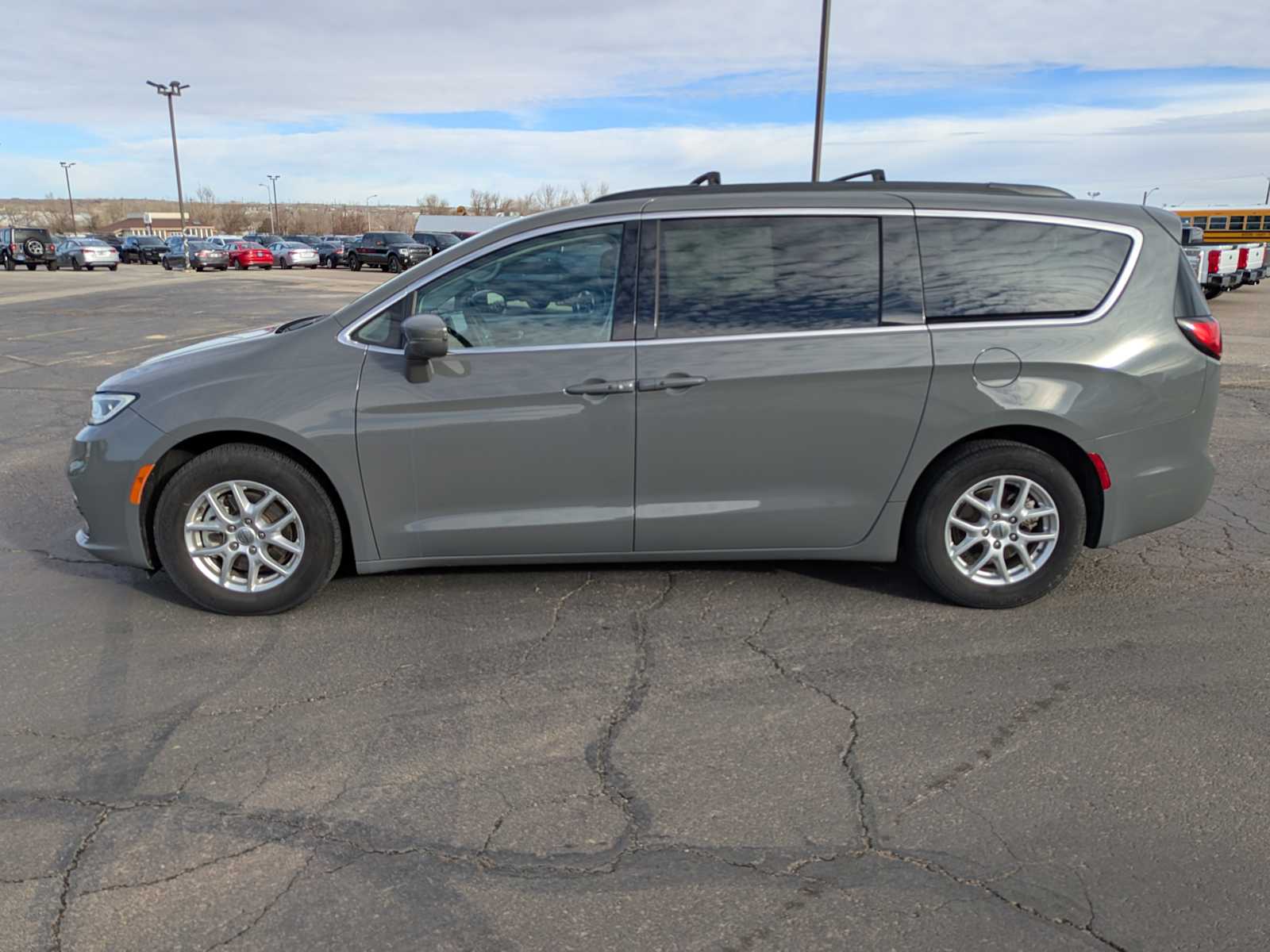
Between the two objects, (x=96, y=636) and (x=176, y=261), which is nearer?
(x=96, y=636)

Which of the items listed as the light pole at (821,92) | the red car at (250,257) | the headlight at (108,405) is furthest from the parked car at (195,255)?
the headlight at (108,405)

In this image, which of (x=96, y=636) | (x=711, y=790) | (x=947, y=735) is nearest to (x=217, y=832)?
(x=711, y=790)

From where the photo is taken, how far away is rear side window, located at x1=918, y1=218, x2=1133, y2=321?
4.41 metres

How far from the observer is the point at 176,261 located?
154 ft

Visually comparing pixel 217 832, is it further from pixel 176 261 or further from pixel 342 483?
pixel 176 261

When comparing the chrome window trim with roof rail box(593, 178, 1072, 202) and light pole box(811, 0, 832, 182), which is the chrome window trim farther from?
light pole box(811, 0, 832, 182)

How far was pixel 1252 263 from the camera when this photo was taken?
989 inches

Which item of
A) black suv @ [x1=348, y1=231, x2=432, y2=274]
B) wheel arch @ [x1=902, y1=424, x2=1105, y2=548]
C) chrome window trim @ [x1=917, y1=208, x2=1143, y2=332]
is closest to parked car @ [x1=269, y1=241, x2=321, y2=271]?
black suv @ [x1=348, y1=231, x2=432, y2=274]

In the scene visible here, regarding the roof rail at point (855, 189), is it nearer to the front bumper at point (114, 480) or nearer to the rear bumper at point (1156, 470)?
the rear bumper at point (1156, 470)

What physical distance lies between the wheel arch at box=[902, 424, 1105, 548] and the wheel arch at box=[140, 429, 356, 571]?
256 cm

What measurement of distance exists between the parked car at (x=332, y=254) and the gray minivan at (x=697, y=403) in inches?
1894

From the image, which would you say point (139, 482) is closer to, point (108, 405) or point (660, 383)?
point (108, 405)

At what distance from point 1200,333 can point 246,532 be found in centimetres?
437

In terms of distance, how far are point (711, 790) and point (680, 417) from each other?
1706 mm
